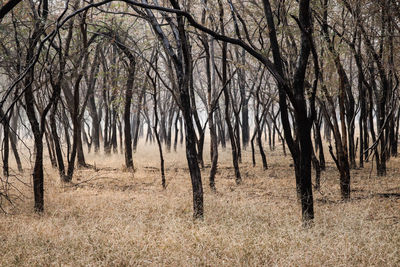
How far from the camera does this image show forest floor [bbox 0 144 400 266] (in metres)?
3.84

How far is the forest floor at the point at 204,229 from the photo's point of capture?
3.84 meters

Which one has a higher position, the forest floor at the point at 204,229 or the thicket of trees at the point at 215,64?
the thicket of trees at the point at 215,64

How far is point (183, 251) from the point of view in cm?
407

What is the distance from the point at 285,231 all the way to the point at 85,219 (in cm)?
342

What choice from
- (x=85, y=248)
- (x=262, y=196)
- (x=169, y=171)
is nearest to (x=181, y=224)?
(x=85, y=248)

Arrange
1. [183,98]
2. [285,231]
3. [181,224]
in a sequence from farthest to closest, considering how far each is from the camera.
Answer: [183,98]
[181,224]
[285,231]

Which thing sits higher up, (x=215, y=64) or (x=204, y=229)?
(x=215, y=64)

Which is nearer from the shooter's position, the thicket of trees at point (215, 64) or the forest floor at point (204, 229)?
the forest floor at point (204, 229)

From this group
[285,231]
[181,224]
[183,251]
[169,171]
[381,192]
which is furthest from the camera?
[169,171]

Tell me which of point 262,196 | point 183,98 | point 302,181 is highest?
point 183,98

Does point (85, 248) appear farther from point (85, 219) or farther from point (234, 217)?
point (234, 217)

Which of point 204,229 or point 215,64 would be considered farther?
point 215,64

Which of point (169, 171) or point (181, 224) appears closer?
point (181, 224)

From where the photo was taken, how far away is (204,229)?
15.6ft
